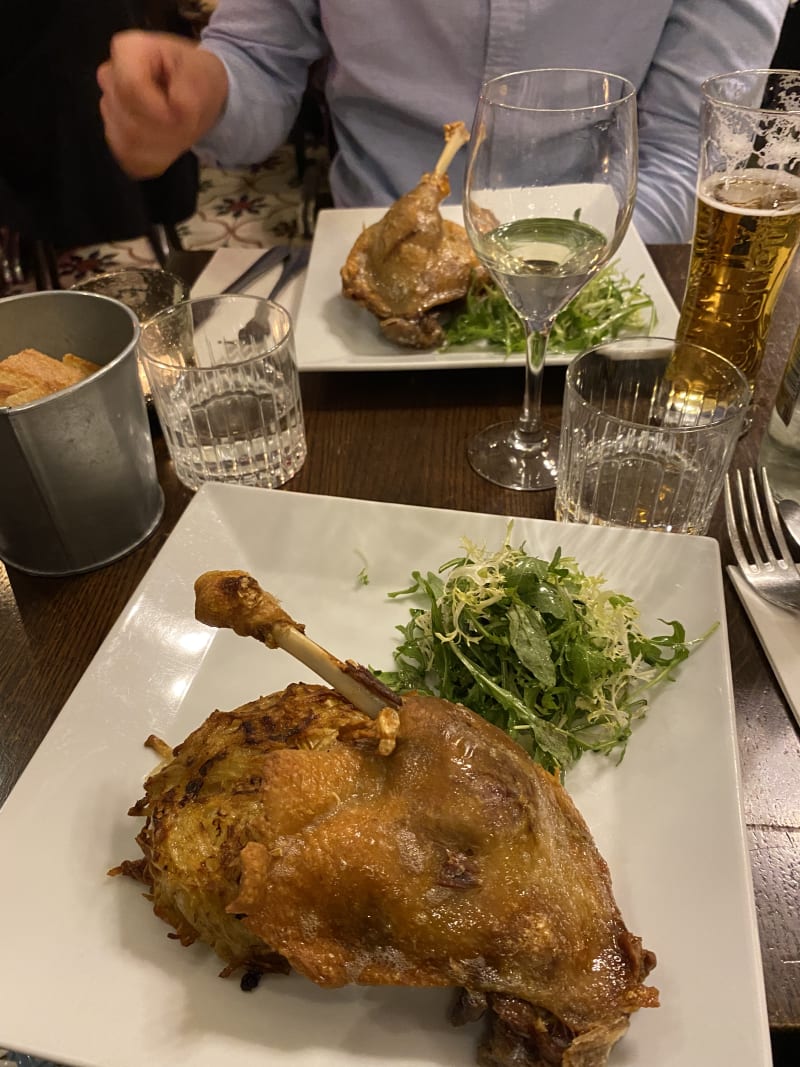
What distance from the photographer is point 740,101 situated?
1.45 m

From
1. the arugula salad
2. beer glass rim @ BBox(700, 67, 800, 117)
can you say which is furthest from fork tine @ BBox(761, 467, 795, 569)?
beer glass rim @ BBox(700, 67, 800, 117)

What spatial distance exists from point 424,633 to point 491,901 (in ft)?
1.54

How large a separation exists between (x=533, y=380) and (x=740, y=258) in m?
0.42

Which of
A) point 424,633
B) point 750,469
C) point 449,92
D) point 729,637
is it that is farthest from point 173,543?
point 449,92

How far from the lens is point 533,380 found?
4.95ft

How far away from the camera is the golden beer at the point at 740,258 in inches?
53.0

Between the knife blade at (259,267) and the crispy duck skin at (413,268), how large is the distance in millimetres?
317

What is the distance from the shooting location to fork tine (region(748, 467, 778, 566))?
127 centimetres

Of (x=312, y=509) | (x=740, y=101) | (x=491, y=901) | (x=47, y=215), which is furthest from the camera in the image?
(x=47, y=215)

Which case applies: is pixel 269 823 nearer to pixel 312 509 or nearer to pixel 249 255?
pixel 312 509

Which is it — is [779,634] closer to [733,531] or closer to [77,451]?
[733,531]

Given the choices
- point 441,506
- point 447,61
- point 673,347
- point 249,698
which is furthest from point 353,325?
point 447,61

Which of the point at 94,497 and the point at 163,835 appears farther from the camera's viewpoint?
the point at 94,497

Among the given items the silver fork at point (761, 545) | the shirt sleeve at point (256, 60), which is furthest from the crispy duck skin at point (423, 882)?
the shirt sleeve at point (256, 60)
